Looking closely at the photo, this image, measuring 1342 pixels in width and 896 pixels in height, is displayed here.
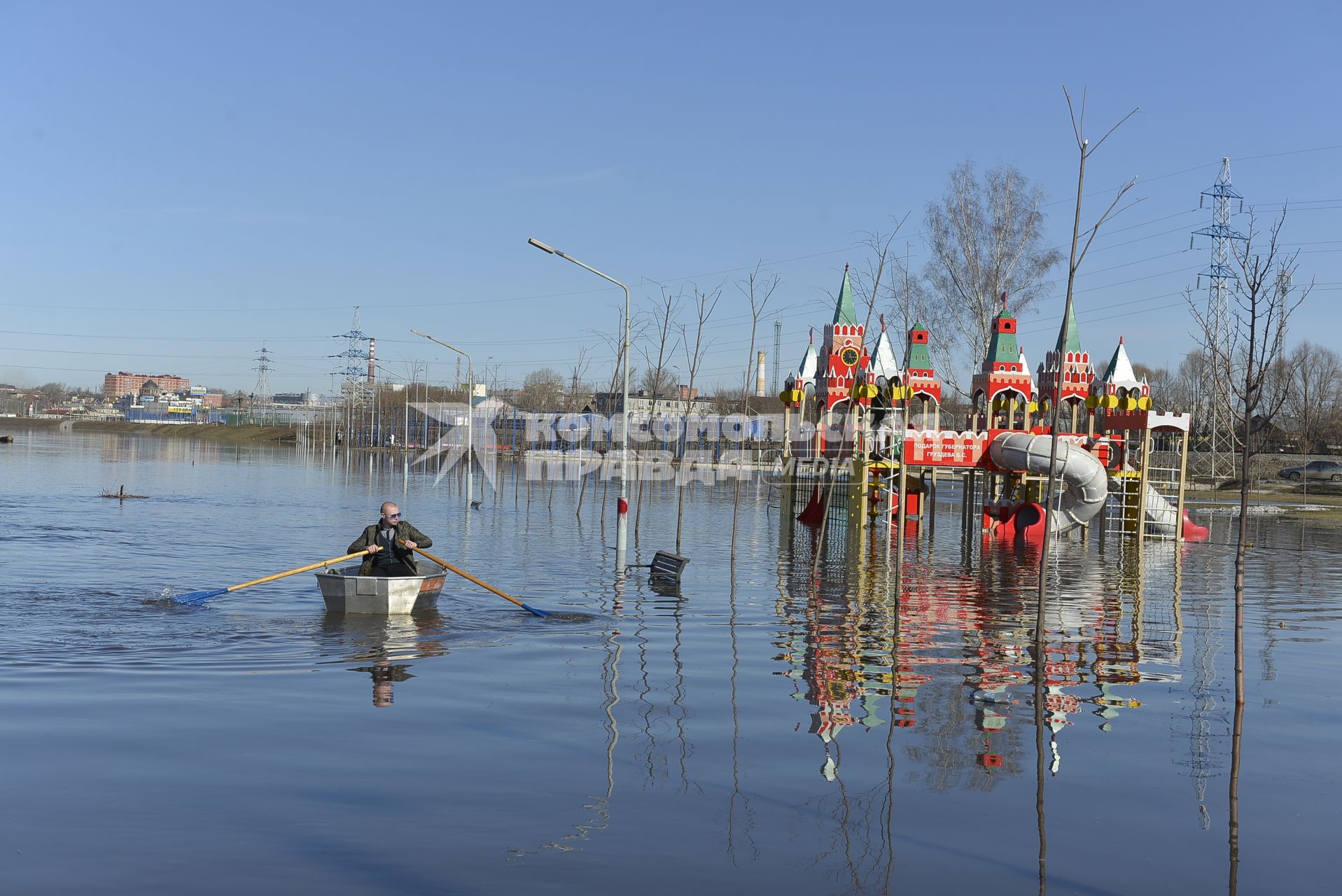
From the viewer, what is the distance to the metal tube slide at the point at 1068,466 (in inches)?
1230

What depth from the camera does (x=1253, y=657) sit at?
49.8 ft

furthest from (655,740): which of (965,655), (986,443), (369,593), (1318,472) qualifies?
(1318,472)

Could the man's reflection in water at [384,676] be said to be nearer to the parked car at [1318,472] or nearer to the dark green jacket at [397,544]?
the dark green jacket at [397,544]

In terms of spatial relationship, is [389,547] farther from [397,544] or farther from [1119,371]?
[1119,371]

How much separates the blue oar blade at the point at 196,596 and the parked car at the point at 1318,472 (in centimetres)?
7253

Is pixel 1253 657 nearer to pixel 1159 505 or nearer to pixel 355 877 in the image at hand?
pixel 355 877

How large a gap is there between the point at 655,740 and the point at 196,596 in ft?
33.2

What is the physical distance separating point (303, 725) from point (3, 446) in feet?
353

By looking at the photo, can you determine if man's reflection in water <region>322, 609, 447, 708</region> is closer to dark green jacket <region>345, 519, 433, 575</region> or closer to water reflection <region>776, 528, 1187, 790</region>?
dark green jacket <region>345, 519, 433, 575</region>

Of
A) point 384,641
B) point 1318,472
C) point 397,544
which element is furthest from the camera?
point 1318,472

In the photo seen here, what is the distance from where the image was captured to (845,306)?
37.1m

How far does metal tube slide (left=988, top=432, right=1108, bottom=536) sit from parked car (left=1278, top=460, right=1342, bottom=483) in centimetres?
4996

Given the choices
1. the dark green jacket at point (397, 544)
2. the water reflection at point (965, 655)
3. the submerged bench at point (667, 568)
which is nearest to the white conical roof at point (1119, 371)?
the water reflection at point (965, 655)

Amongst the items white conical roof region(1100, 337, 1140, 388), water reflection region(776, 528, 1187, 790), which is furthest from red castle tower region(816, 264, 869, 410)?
water reflection region(776, 528, 1187, 790)
